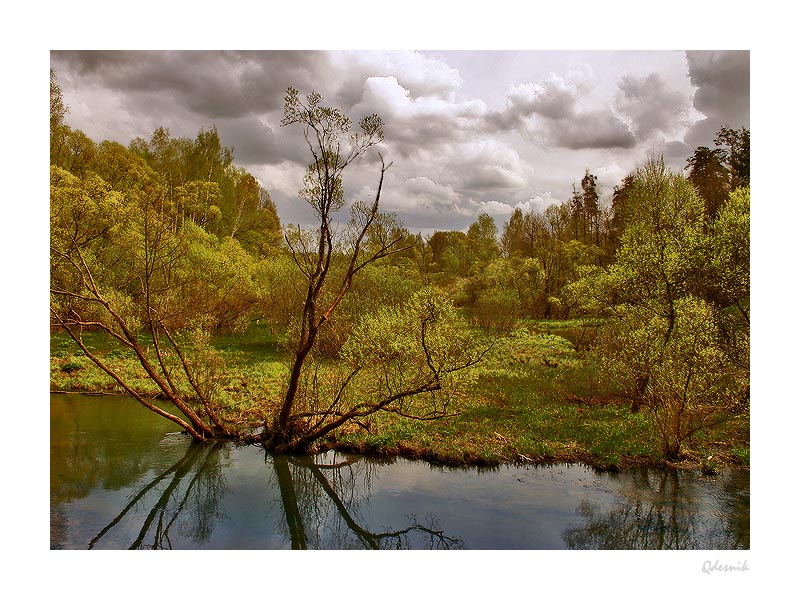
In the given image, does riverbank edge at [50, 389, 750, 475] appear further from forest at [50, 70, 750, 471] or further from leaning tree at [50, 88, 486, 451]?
leaning tree at [50, 88, 486, 451]

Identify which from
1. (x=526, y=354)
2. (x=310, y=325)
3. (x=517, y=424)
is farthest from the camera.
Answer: (x=526, y=354)

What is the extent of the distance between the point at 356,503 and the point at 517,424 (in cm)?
385

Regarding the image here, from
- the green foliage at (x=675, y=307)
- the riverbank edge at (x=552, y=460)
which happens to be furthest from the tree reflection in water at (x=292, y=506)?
the green foliage at (x=675, y=307)

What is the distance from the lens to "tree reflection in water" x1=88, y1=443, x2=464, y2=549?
20.7ft

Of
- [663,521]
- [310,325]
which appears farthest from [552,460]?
[310,325]

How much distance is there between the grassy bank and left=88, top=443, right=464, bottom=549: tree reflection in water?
910mm

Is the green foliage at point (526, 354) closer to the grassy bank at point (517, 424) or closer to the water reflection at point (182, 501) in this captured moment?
the grassy bank at point (517, 424)

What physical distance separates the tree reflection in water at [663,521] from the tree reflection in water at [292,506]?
177 centimetres

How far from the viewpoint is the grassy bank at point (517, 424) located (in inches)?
335

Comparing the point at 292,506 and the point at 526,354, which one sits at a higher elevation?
the point at 526,354

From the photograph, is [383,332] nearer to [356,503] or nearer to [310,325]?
[310,325]

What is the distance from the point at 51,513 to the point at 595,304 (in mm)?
10012

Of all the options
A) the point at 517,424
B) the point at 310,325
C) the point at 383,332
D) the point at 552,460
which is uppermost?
the point at 310,325

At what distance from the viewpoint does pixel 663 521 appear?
21.7 feet
